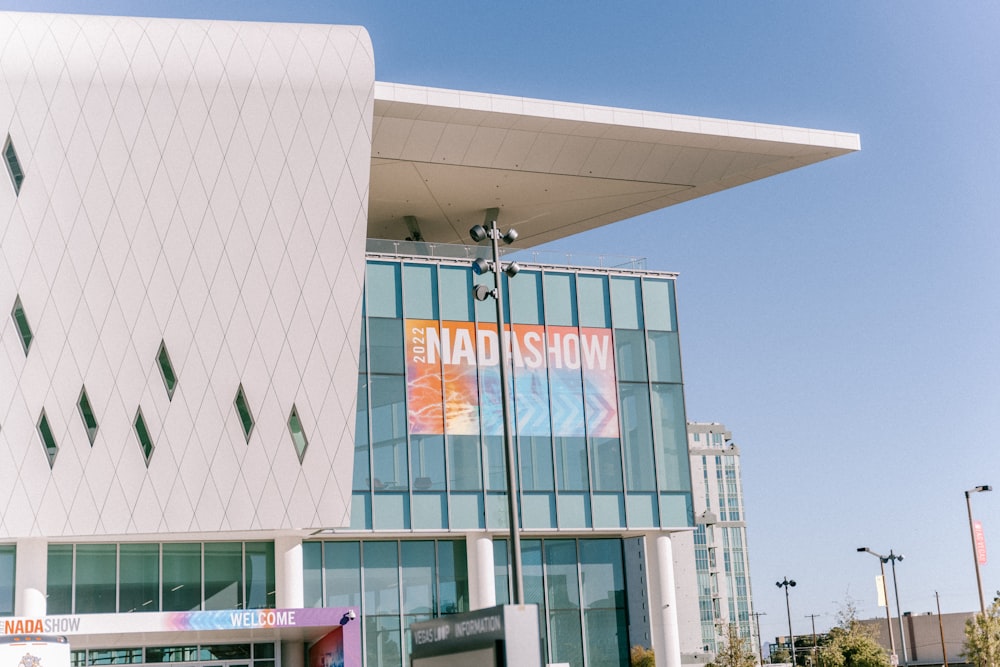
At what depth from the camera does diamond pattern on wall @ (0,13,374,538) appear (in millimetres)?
34969

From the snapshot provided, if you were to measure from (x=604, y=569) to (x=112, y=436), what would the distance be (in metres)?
16.4

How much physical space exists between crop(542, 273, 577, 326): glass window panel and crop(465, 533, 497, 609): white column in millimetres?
7410

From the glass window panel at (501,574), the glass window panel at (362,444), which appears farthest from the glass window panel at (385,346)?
the glass window panel at (501,574)

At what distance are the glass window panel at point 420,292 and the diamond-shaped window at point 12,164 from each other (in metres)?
11.7

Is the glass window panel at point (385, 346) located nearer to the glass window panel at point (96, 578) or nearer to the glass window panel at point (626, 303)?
the glass window panel at point (626, 303)

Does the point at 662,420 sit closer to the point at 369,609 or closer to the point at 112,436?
the point at 369,609

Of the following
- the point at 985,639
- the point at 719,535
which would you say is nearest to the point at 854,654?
the point at 985,639

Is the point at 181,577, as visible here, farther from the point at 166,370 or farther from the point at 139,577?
the point at 166,370

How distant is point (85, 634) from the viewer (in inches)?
1345

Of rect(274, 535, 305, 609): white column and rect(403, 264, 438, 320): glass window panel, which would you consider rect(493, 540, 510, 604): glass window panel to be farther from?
rect(403, 264, 438, 320): glass window panel

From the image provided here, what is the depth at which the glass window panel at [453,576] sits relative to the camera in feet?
131

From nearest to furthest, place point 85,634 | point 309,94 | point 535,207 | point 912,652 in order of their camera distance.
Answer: point 85,634
point 309,94
point 535,207
point 912,652

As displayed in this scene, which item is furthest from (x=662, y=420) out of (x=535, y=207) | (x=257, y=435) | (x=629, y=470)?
(x=257, y=435)

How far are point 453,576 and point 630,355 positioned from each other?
30.7 ft
